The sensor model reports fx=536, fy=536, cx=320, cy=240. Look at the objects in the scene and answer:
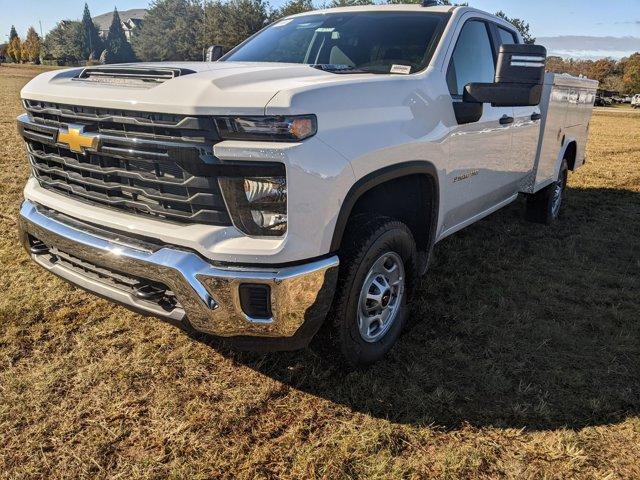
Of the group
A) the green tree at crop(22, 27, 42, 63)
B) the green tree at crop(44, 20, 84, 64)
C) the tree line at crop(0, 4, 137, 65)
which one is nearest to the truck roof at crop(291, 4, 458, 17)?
the tree line at crop(0, 4, 137, 65)

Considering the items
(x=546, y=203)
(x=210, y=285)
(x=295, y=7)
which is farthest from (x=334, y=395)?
(x=295, y=7)

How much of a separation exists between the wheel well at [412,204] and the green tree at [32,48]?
365ft

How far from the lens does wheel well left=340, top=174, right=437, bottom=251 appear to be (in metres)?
3.02

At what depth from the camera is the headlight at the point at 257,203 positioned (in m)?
2.21

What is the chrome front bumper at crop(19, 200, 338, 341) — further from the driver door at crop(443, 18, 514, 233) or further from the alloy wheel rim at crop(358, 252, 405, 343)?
the driver door at crop(443, 18, 514, 233)

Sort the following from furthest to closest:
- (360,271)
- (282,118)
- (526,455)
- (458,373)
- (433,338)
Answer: (433,338), (458,373), (360,271), (526,455), (282,118)

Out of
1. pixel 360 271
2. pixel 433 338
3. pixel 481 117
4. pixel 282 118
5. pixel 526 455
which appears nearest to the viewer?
pixel 282 118

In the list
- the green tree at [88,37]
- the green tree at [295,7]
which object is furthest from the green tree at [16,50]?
the green tree at [295,7]

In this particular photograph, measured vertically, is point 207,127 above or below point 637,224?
above

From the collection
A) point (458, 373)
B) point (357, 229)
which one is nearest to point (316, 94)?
point (357, 229)

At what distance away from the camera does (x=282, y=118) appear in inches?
85.5

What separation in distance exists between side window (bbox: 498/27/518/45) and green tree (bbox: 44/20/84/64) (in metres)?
93.3

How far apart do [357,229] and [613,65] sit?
95909 mm

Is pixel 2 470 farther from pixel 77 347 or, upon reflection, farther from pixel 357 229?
pixel 357 229
